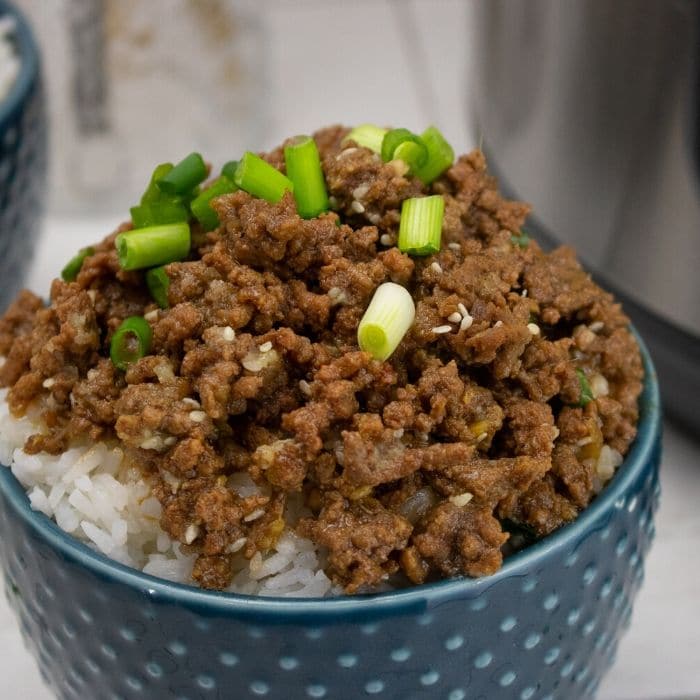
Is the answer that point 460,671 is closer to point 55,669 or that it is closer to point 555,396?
point 555,396

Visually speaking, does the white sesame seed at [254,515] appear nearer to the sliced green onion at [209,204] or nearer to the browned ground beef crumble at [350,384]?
the browned ground beef crumble at [350,384]

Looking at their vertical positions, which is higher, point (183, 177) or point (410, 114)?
point (183, 177)

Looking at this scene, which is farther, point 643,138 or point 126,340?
point 643,138

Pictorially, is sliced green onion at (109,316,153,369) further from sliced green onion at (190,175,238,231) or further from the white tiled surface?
the white tiled surface

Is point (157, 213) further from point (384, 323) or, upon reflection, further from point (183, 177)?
point (384, 323)

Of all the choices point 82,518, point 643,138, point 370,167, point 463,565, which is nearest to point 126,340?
point 82,518

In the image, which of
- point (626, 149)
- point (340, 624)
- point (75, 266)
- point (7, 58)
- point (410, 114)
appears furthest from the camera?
point (410, 114)

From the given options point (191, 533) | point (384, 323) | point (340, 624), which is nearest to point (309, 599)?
point (340, 624)
